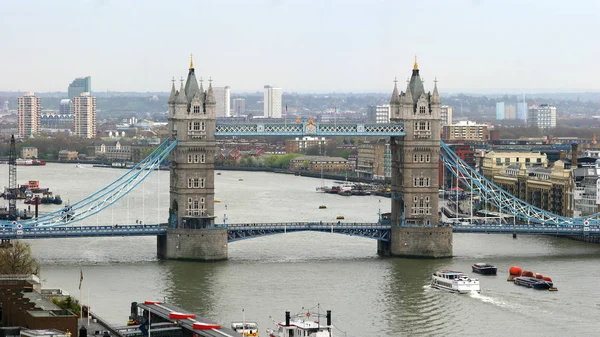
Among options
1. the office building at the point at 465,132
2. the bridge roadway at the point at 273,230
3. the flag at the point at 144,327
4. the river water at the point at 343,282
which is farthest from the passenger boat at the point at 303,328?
the office building at the point at 465,132

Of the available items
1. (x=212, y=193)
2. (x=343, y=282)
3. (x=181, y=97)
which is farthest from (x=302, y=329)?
(x=181, y=97)

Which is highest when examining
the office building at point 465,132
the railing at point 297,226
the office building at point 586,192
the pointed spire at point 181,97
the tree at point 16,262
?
the office building at point 465,132

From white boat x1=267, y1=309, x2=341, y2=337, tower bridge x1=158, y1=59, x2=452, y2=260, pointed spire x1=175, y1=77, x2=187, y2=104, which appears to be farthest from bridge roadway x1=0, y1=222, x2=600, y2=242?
white boat x1=267, y1=309, x2=341, y2=337

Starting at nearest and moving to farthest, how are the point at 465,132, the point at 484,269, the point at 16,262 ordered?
1. the point at 16,262
2. the point at 484,269
3. the point at 465,132

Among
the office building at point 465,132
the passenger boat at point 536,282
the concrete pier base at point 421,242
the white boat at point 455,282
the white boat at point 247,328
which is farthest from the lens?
the office building at point 465,132

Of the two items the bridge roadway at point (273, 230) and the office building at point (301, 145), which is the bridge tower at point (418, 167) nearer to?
the bridge roadway at point (273, 230)

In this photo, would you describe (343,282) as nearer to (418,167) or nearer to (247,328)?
(418,167)

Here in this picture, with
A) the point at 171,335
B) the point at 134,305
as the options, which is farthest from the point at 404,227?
the point at 171,335
